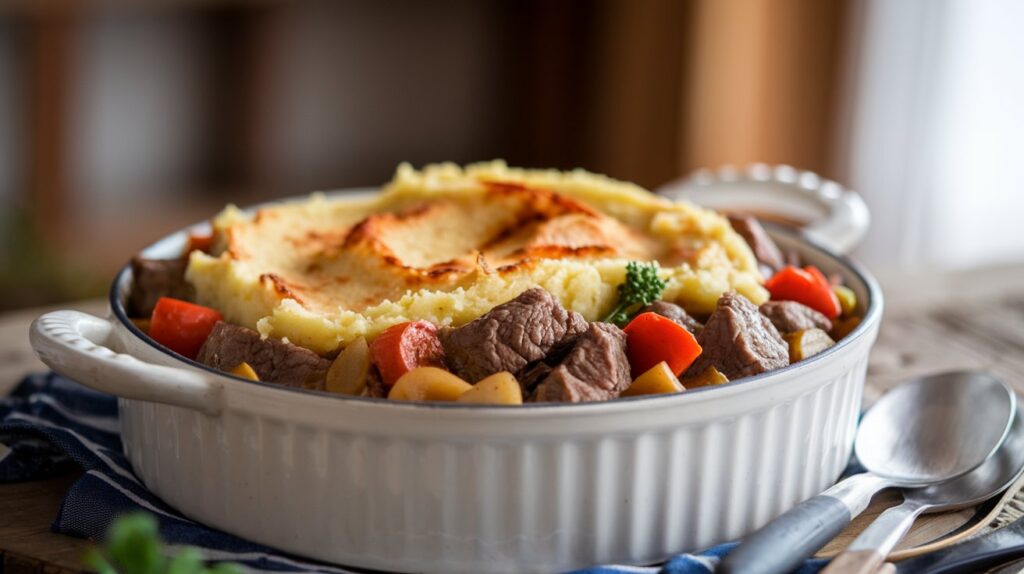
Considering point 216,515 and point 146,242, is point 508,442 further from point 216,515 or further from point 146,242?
point 146,242

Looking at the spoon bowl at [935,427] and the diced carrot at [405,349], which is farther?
the spoon bowl at [935,427]

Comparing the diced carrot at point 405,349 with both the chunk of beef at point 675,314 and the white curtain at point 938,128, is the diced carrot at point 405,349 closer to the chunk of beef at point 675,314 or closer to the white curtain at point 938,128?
the chunk of beef at point 675,314

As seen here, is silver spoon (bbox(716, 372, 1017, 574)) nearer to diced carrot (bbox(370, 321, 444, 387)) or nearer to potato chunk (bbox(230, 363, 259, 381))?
diced carrot (bbox(370, 321, 444, 387))

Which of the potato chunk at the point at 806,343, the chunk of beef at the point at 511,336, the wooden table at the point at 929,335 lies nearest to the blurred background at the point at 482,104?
the wooden table at the point at 929,335

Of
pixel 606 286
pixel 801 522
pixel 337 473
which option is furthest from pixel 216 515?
pixel 801 522

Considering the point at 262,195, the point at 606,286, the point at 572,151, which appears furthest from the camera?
the point at 572,151

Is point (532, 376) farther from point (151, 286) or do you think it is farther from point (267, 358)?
point (151, 286)
